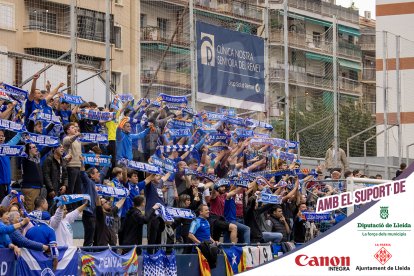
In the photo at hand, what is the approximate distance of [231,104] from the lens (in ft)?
92.9

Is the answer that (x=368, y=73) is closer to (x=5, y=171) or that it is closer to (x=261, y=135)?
(x=261, y=135)

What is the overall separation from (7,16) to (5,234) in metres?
14.6

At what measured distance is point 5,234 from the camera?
55.3 ft

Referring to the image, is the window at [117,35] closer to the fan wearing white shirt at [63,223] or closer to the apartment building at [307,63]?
the apartment building at [307,63]

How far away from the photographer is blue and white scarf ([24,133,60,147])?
20234mm

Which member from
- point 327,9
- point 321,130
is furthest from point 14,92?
point 327,9

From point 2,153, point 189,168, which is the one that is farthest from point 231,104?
point 2,153

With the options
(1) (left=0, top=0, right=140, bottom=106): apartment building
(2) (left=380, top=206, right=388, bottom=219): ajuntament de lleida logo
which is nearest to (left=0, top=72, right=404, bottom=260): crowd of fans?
(1) (left=0, top=0, right=140, bottom=106): apartment building

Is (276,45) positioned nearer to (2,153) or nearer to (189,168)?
(189,168)

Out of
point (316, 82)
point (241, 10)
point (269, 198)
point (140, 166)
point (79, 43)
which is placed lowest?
point (269, 198)

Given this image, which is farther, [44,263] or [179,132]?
[179,132]

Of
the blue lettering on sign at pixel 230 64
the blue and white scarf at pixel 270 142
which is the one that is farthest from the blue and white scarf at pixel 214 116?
the blue and white scarf at pixel 270 142

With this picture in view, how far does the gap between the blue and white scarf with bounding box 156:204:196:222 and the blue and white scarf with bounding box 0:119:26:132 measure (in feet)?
10.1

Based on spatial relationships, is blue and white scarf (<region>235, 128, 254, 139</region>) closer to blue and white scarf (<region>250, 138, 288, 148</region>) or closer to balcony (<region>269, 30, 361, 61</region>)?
blue and white scarf (<region>250, 138, 288, 148</region>)
